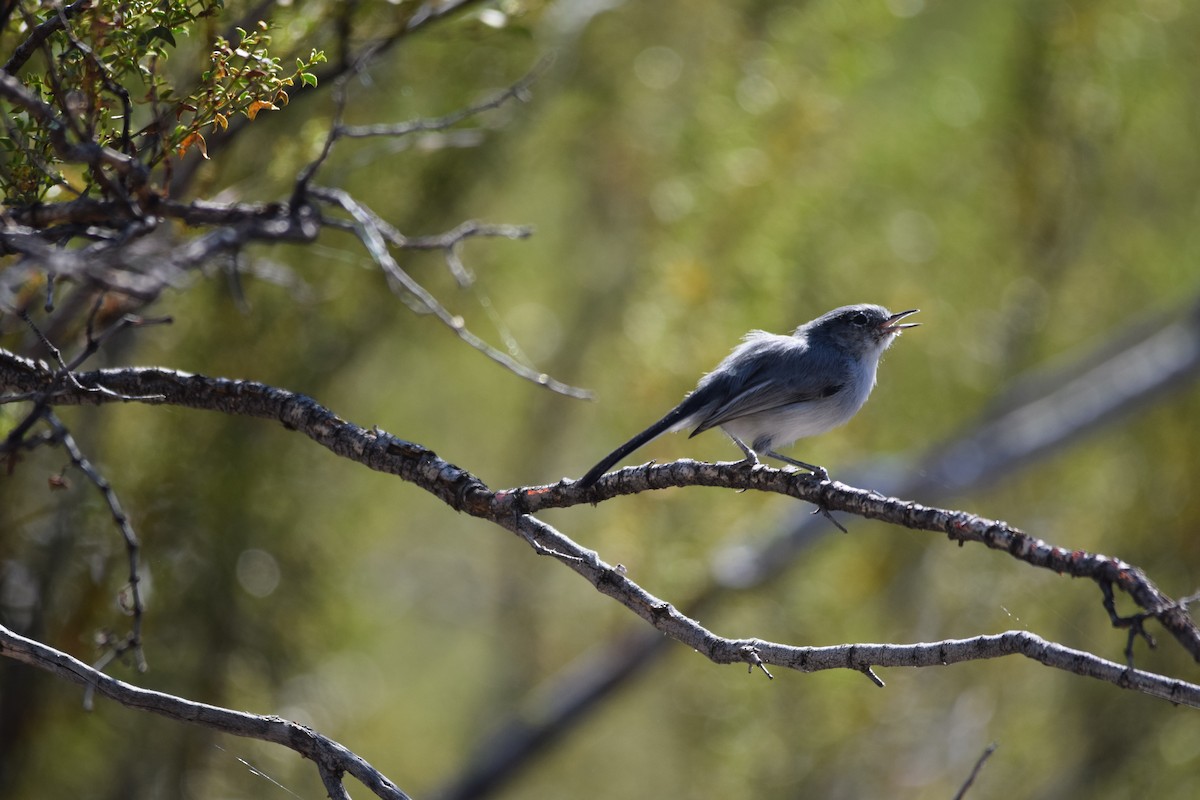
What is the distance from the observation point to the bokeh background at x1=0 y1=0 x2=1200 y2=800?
12.8 ft

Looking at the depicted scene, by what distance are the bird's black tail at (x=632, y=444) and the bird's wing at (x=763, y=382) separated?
0.19 feet

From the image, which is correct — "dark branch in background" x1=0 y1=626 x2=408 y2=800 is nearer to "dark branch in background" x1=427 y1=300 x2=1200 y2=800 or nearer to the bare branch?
the bare branch

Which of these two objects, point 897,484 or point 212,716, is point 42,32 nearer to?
point 212,716

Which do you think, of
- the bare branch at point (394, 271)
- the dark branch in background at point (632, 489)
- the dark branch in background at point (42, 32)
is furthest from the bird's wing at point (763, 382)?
the dark branch in background at point (42, 32)

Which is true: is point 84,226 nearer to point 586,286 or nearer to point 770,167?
point 770,167

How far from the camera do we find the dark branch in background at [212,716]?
5.46ft

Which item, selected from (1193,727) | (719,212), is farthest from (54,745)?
(1193,727)

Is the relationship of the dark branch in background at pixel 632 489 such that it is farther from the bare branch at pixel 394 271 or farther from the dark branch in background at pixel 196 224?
the bare branch at pixel 394 271

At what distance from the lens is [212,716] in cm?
169

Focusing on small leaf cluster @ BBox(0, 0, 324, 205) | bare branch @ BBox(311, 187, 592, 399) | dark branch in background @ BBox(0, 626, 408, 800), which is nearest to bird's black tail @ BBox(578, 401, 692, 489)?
bare branch @ BBox(311, 187, 592, 399)

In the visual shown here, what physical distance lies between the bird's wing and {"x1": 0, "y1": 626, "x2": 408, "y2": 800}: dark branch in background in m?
1.21

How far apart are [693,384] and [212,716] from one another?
279 cm

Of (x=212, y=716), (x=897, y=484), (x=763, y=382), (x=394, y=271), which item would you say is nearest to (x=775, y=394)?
(x=763, y=382)

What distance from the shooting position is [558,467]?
6125 mm
